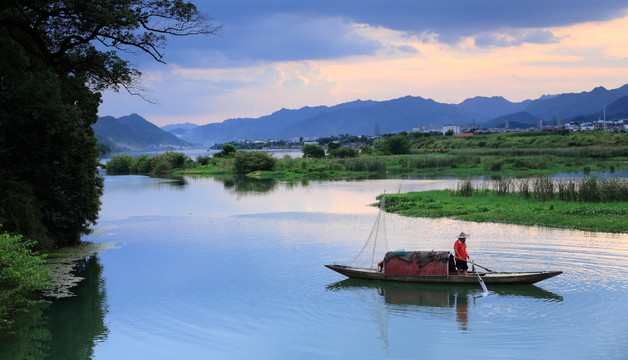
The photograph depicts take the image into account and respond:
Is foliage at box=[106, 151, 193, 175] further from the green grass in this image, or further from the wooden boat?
the wooden boat

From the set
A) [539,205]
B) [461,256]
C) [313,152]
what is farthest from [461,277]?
[313,152]

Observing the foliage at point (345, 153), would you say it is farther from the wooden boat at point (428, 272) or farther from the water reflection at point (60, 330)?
the water reflection at point (60, 330)

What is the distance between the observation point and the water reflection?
1148 centimetres

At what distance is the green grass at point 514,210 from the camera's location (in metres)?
23.5

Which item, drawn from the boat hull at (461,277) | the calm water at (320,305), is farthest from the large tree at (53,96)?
the boat hull at (461,277)

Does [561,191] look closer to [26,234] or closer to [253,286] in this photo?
[253,286]

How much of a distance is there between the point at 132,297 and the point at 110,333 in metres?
2.78

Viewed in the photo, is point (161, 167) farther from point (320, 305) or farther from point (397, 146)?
point (320, 305)

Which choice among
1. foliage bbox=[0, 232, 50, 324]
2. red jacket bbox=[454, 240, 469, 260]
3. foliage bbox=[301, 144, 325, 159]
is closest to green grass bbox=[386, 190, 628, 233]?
red jacket bbox=[454, 240, 469, 260]

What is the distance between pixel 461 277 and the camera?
14.7 metres

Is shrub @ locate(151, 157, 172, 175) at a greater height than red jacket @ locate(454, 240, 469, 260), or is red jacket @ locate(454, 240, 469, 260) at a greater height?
shrub @ locate(151, 157, 172, 175)

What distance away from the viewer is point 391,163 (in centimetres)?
7181

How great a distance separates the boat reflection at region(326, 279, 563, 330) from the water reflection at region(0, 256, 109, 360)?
589 centimetres

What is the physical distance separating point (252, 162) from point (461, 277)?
59.6 m
